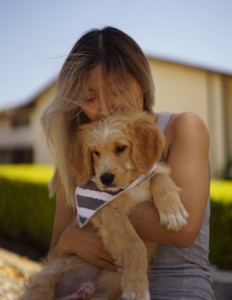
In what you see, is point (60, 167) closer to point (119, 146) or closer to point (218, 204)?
point (119, 146)

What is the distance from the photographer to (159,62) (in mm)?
15055

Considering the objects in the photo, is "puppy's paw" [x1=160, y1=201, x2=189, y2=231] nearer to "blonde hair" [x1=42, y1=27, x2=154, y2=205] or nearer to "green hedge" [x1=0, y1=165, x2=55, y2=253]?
"blonde hair" [x1=42, y1=27, x2=154, y2=205]

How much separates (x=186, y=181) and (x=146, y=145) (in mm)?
403

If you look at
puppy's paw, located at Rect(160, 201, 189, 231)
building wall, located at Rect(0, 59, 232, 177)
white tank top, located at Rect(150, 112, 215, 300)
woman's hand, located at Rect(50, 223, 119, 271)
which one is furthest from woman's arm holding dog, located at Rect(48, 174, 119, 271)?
building wall, located at Rect(0, 59, 232, 177)

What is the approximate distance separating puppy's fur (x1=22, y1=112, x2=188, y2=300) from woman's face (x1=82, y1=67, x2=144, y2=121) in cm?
6

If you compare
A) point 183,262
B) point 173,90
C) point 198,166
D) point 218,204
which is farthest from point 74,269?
point 173,90

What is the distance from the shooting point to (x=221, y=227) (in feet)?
17.2

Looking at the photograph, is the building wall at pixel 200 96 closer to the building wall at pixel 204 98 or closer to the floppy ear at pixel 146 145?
the building wall at pixel 204 98

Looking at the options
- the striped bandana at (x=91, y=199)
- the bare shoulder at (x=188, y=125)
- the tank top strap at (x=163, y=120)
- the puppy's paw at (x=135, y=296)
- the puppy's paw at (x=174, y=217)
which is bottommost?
the puppy's paw at (x=135, y=296)

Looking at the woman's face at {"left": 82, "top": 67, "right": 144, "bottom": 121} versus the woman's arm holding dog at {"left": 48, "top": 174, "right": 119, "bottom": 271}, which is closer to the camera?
the woman's arm holding dog at {"left": 48, "top": 174, "right": 119, "bottom": 271}

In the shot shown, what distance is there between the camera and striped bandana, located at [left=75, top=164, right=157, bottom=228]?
257 cm

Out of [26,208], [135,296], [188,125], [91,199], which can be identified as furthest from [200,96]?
[135,296]

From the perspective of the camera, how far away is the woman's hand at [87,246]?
247 cm

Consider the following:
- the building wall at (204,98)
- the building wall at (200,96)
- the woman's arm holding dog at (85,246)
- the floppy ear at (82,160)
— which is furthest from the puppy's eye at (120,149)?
the building wall at (200,96)
